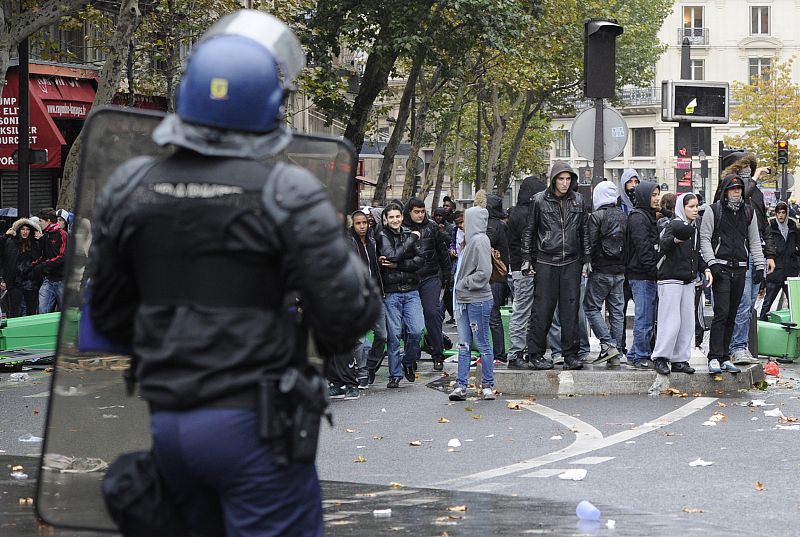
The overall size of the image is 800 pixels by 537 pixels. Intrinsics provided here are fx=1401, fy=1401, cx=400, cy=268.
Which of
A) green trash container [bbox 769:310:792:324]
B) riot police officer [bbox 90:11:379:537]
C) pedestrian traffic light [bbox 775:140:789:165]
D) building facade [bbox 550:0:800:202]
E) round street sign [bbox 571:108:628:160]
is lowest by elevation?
green trash container [bbox 769:310:792:324]

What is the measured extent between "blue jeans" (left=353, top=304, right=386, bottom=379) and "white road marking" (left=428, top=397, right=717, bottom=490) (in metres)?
1.75

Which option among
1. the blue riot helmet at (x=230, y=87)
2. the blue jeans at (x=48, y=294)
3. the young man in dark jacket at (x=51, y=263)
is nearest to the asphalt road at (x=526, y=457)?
the blue riot helmet at (x=230, y=87)

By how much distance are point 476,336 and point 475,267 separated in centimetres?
61

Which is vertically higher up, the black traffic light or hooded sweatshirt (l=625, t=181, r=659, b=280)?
the black traffic light

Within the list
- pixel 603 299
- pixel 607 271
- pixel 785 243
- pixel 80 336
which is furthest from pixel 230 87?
→ pixel 785 243

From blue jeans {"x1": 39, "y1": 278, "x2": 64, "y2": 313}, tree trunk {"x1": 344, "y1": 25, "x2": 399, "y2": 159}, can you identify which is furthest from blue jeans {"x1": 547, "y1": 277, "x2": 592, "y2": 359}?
tree trunk {"x1": 344, "y1": 25, "x2": 399, "y2": 159}

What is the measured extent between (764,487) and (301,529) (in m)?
5.15

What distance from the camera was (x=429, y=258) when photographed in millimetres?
14273

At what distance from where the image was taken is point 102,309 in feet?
12.1

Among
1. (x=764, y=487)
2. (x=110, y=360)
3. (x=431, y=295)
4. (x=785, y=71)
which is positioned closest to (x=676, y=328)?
(x=431, y=295)

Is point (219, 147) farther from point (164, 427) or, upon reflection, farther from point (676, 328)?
point (676, 328)

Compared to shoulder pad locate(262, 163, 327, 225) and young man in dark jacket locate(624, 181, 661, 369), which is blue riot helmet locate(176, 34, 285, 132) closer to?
shoulder pad locate(262, 163, 327, 225)

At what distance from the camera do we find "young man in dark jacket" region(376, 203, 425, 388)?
45.2ft

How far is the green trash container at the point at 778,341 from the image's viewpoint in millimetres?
15703
